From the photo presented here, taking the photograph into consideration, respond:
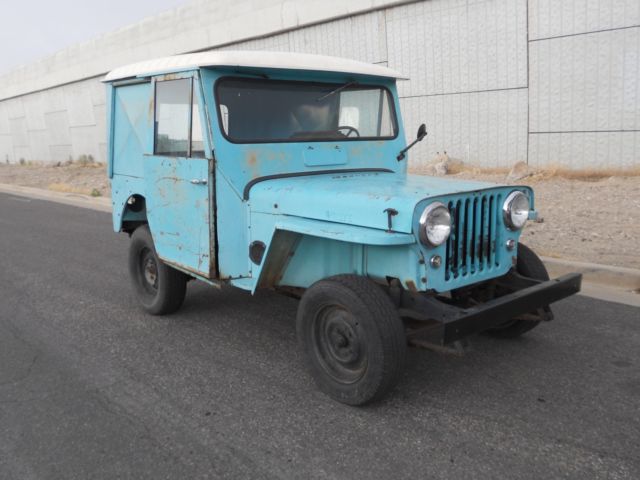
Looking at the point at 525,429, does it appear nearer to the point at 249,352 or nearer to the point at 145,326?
the point at 249,352

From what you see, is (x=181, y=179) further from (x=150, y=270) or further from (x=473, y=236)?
(x=473, y=236)

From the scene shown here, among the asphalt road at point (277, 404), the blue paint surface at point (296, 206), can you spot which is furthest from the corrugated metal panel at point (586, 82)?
the blue paint surface at point (296, 206)

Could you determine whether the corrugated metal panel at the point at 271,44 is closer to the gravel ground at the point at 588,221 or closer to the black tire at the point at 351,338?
the gravel ground at the point at 588,221

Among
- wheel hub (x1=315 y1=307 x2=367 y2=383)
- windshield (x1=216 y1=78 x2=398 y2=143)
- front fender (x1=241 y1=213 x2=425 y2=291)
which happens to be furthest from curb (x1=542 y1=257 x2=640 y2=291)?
wheel hub (x1=315 y1=307 x2=367 y2=383)

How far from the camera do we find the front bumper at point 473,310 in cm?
307

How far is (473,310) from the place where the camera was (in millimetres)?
3211

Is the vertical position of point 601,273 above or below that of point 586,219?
below

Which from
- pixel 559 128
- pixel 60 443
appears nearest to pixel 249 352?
pixel 60 443

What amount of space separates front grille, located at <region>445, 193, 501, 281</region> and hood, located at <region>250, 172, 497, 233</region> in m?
0.10

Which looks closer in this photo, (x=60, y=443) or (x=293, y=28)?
(x=60, y=443)

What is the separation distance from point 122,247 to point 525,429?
6.55 metres

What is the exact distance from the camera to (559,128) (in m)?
10.5

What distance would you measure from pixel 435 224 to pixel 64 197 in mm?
14798

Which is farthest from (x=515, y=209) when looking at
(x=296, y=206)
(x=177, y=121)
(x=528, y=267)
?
(x=177, y=121)
